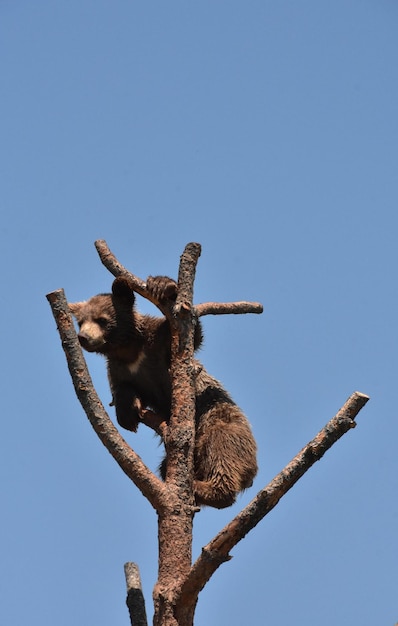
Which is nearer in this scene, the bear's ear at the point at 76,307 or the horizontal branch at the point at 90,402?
the horizontal branch at the point at 90,402

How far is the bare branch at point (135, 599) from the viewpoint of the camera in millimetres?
6605

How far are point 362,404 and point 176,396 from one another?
1.78m

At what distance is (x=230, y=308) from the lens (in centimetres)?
759

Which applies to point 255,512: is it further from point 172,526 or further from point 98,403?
point 98,403

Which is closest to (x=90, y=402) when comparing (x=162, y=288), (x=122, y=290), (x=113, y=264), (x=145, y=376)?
(x=162, y=288)

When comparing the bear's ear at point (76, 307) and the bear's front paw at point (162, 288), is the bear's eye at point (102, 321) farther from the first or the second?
the bear's front paw at point (162, 288)

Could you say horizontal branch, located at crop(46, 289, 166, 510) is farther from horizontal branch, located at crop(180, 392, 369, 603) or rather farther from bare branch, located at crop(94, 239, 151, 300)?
bare branch, located at crop(94, 239, 151, 300)

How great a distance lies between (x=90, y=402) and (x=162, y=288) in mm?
1469

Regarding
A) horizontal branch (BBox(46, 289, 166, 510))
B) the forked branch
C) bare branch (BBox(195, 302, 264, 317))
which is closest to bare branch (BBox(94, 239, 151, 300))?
the forked branch

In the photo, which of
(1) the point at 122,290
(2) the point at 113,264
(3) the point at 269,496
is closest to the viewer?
(3) the point at 269,496

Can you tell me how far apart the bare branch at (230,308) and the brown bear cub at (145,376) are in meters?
1.00

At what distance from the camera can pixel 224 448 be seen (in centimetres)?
786

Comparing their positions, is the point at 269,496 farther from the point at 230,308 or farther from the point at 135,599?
the point at 230,308

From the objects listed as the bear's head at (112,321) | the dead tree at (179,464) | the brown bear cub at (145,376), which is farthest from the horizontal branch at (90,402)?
the bear's head at (112,321)
